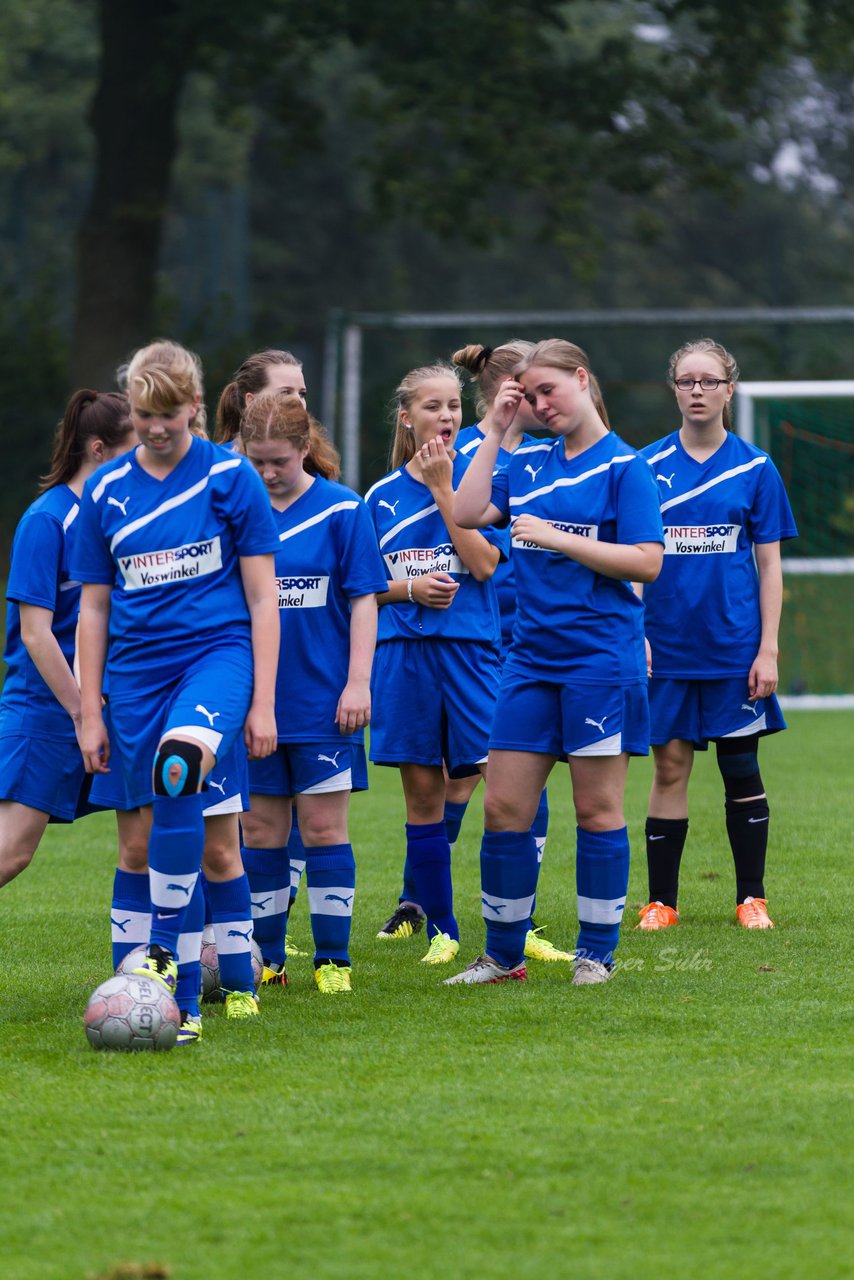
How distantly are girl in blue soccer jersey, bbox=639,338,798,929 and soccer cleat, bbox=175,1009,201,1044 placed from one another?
2.12 meters

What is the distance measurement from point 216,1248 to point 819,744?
9982 mm

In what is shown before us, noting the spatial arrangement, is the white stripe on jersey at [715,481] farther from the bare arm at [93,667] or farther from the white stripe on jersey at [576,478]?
→ the bare arm at [93,667]

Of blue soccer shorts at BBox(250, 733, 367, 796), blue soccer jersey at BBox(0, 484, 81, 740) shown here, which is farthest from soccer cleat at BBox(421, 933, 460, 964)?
blue soccer jersey at BBox(0, 484, 81, 740)

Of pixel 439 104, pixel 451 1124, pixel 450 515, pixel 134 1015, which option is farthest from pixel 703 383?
pixel 439 104

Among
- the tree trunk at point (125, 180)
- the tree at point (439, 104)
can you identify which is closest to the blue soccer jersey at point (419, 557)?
the tree at point (439, 104)

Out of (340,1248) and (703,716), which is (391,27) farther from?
(340,1248)

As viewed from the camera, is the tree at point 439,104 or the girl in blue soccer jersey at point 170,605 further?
the tree at point 439,104

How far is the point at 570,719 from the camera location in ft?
17.2

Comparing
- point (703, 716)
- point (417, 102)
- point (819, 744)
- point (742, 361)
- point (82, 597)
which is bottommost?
point (819, 744)

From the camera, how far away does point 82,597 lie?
4.88 metres

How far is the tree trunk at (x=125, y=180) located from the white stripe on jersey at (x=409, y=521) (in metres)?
14.1

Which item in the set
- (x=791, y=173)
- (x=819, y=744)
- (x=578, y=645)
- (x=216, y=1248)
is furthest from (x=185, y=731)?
(x=791, y=173)

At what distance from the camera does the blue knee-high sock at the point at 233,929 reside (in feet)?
16.4

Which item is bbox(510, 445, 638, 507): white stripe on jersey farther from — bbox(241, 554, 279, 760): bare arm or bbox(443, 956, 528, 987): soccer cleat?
bbox(443, 956, 528, 987): soccer cleat
